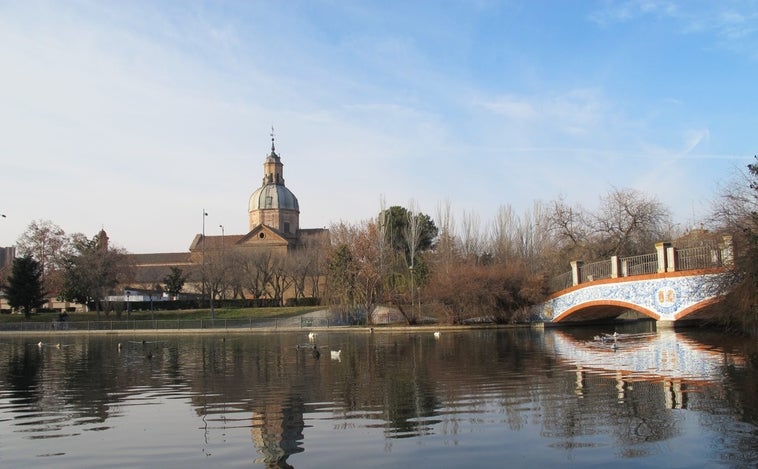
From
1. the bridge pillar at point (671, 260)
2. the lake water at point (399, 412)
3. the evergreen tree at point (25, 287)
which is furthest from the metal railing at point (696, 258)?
the evergreen tree at point (25, 287)

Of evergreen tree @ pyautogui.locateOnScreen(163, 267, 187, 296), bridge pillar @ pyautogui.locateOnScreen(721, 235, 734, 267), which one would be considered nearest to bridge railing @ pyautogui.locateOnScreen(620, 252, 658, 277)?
bridge pillar @ pyautogui.locateOnScreen(721, 235, 734, 267)

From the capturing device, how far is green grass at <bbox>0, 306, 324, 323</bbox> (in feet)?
204

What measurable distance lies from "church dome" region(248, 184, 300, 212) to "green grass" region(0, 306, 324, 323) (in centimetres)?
4009

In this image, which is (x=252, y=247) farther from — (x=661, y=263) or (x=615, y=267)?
(x=661, y=263)

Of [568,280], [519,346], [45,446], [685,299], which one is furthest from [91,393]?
[568,280]

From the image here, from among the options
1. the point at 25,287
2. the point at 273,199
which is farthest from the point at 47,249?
the point at 273,199

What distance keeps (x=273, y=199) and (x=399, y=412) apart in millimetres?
95403

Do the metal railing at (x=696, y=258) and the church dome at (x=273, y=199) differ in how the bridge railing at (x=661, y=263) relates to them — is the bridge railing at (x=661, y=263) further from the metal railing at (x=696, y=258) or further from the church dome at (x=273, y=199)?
the church dome at (x=273, y=199)

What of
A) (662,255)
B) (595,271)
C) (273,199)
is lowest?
(595,271)

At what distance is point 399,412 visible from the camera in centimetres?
1292

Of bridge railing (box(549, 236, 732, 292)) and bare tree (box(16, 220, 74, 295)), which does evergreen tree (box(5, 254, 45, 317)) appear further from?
bridge railing (box(549, 236, 732, 292))

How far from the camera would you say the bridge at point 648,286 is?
31625 millimetres

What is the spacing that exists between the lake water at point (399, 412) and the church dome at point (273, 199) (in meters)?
82.0

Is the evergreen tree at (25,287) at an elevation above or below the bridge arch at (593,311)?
above
